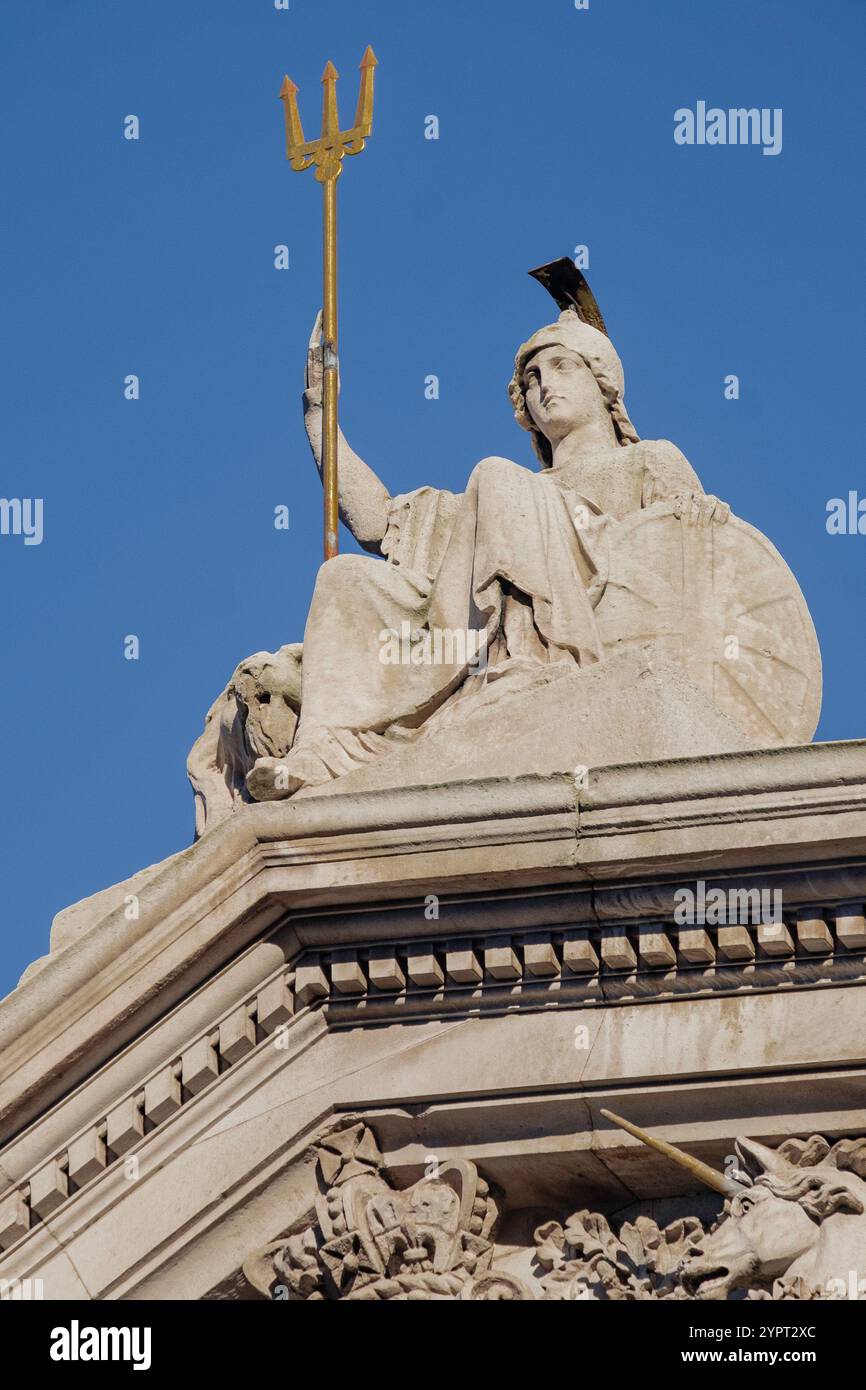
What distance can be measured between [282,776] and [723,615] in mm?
2272

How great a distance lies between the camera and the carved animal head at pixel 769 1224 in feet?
41.2

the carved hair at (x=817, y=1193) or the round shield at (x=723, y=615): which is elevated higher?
the round shield at (x=723, y=615)

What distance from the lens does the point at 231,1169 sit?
13.5 m

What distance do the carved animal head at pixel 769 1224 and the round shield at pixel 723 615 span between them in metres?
2.88

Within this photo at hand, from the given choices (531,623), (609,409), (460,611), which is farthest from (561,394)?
(531,623)

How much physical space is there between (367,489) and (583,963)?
4681 mm

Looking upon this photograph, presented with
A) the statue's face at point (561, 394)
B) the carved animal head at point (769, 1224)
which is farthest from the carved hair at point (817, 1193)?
the statue's face at point (561, 394)

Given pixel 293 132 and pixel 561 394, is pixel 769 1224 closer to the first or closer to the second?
pixel 561 394

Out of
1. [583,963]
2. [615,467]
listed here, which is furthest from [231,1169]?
[615,467]

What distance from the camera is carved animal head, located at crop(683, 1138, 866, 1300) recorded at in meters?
12.6

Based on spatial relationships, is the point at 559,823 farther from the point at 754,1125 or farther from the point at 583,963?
the point at 754,1125

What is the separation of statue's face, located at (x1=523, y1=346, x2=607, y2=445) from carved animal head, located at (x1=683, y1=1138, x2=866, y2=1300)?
5.14m

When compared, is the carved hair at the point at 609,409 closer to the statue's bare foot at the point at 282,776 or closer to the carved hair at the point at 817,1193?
the statue's bare foot at the point at 282,776
